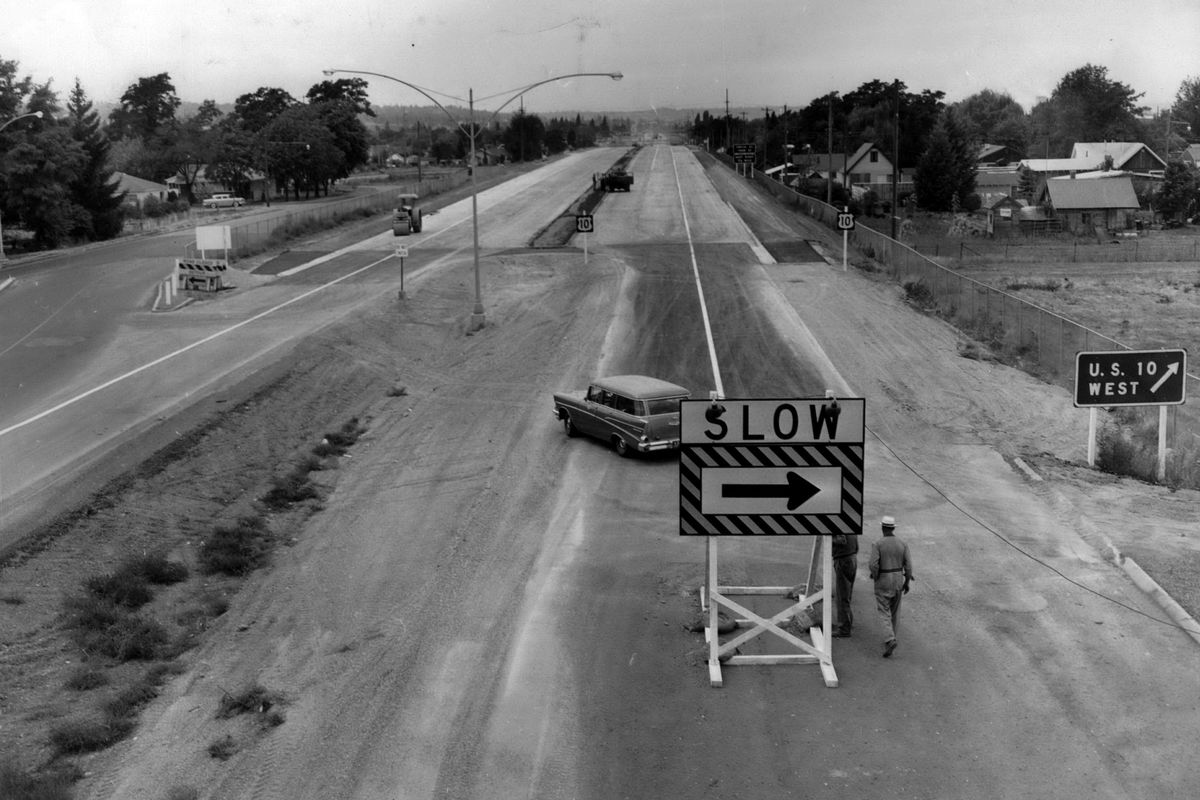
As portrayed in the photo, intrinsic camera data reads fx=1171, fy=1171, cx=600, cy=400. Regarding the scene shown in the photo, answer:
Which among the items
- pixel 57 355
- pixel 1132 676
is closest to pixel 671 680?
pixel 1132 676

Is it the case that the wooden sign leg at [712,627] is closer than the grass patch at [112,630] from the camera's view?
Yes

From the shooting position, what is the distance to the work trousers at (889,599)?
45.9 feet

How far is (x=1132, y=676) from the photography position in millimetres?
13258

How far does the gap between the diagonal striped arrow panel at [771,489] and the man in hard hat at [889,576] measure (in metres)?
0.63

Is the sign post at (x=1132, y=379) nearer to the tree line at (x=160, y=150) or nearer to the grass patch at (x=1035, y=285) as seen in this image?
the tree line at (x=160, y=150)

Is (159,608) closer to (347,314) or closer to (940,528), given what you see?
(940,528)

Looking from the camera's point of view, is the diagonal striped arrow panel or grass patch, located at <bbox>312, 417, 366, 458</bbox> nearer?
the diagonal striped arrow panel

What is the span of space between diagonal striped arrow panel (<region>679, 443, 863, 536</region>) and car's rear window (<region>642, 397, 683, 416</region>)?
31.9ft

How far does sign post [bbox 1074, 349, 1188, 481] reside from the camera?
75.3 feet

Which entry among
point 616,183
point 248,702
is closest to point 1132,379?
point 248,702

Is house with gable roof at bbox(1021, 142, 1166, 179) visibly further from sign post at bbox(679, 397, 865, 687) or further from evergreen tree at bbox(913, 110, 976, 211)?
sign post at bbox(679, 397, 865, 687)

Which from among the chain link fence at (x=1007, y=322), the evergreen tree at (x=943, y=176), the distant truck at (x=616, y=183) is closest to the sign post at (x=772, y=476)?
the chain link fence at (x=1007, y=322)

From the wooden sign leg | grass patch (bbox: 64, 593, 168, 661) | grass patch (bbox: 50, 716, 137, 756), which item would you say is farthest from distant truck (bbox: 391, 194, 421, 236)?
grass patch (bbox: 50, 716, 137, 756)

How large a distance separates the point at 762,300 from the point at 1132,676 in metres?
28.4
